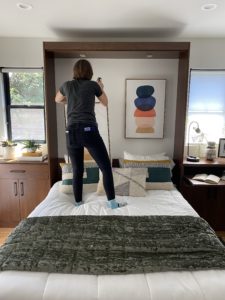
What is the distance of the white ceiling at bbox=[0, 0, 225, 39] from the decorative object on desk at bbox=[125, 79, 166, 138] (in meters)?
0.57

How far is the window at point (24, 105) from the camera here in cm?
303

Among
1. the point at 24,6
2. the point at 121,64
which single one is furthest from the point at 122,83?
the point at 24,6

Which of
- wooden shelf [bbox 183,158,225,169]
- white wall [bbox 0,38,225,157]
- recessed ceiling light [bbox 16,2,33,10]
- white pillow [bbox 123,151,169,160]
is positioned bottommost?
wooden shelf [bbox 183,158,225,169]

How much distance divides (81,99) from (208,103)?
6.03ft

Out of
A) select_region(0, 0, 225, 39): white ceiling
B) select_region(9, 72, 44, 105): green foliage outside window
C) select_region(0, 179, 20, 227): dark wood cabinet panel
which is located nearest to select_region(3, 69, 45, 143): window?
select_region(9, 72, 44, 105): green foliage outside window

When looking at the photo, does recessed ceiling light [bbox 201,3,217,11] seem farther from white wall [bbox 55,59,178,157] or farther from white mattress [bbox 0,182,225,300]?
white mattress [bbox 0,182,225,300]

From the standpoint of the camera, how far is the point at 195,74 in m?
2.93

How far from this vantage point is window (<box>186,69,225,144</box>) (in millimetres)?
2953

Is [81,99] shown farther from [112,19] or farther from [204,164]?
[204,164]

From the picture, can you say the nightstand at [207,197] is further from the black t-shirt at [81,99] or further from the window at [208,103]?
the black t-shirt at [81,99]

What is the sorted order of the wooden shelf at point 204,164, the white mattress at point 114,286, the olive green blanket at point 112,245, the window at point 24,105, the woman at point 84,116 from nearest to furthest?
the white mattress at point 114,286 → the olive green blanket at point 112,245 → the woman at point 84,116 → the wooden shelf at point 204,164 → the window at point 24,105

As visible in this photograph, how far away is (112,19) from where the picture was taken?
225cm

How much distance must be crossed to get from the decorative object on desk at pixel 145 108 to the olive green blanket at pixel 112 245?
4.61 feet

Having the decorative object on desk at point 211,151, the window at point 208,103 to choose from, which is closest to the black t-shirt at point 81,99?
the window at point 208,103
